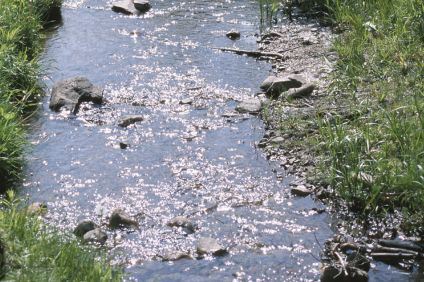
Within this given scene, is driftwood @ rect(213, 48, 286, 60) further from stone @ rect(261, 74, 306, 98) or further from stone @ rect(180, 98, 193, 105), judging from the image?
stone @ rect(180, 98, 193, 105)

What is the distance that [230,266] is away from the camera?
214 inches

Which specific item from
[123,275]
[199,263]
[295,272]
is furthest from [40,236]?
[295,272]

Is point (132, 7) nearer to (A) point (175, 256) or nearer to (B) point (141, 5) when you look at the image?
(B) point (141, 5)

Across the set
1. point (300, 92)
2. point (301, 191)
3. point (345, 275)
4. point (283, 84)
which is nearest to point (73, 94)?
point (283, 84)

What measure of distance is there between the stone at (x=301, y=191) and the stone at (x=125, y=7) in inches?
224

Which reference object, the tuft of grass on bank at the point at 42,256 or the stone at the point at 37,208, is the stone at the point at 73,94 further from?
the tuft of grass on bank at the point at 42,256

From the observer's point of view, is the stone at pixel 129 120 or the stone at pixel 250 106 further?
the stone at pixel 250 106

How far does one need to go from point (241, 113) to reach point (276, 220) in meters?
2.24

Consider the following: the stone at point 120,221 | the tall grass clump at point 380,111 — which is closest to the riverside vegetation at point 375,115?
the tall grass clump at point 380,111

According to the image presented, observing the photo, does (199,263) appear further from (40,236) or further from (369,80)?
(369,80)

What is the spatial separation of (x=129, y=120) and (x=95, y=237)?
2.44 m

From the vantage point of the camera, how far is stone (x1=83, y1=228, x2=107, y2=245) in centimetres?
561

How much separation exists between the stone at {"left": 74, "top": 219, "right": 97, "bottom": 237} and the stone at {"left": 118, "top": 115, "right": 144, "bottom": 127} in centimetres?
218

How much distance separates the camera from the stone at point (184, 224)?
19.3 feet
